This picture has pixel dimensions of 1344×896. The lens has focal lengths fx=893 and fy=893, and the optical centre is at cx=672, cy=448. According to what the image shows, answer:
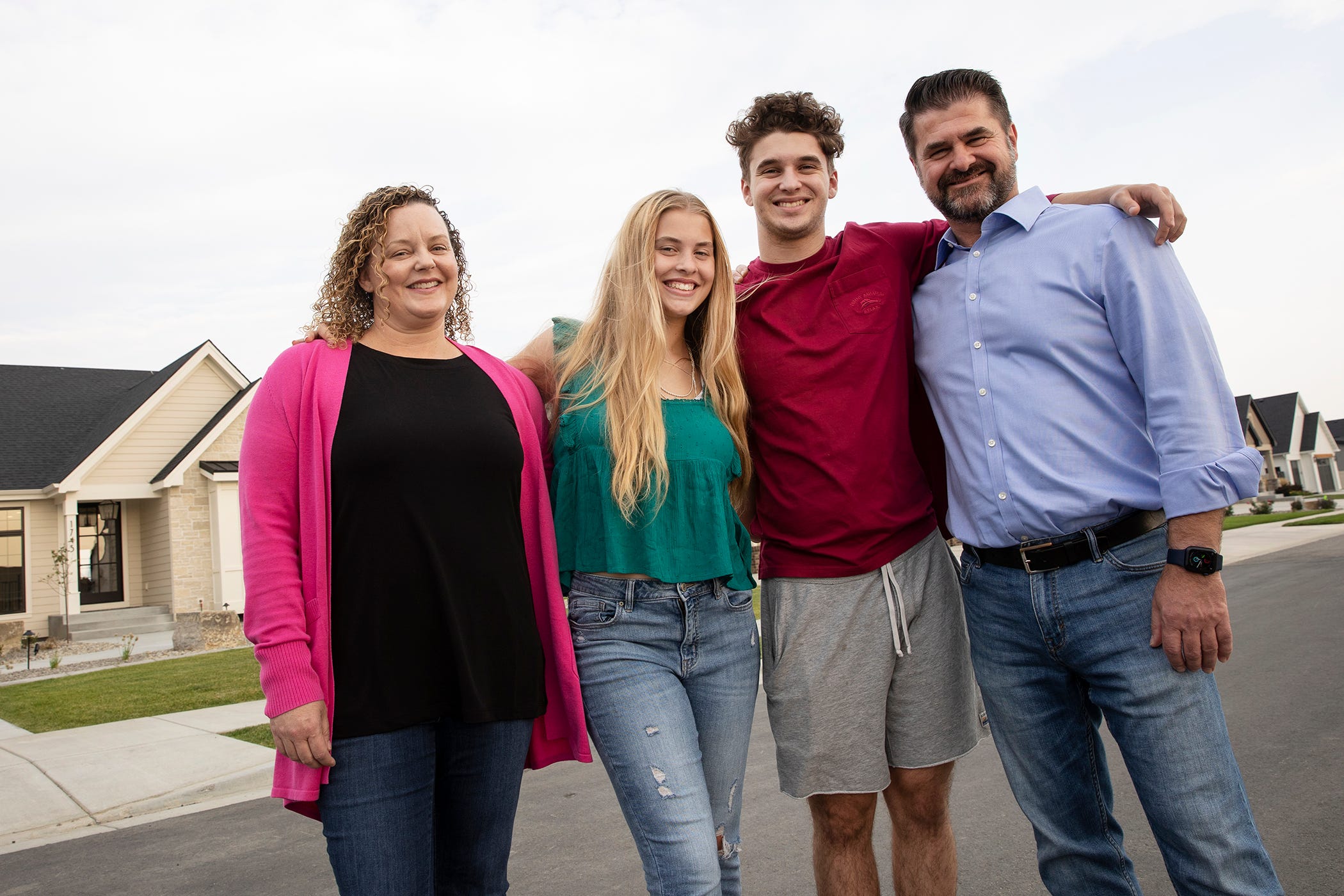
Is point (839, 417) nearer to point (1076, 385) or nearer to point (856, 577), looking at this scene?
point (856, 577)

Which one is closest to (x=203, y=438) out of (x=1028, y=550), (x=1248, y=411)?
(x=1028, y=550)

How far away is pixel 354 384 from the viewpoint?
2.42 metres

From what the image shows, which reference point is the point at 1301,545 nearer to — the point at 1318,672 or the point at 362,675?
the point at 1318,672

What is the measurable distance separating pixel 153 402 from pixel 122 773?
15.7 metres

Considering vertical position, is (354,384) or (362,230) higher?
(362,230)

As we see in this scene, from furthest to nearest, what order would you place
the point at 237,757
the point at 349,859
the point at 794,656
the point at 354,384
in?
the point at 237,757, the point at 794,656, the point at 354,384, the point at 349,859

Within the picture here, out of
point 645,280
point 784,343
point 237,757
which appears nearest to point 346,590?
point 645,280

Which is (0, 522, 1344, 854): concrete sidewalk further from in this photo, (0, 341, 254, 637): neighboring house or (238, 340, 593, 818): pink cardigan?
(0, 341, 254, 637): neighboring house

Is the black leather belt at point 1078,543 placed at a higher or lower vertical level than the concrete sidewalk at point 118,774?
higher

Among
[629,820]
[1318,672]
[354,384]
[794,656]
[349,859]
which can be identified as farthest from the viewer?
[1318,672]

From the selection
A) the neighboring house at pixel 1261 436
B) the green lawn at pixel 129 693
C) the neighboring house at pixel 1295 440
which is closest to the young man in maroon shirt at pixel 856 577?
the green lawn at pixel 129 693

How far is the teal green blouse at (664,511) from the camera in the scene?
2719mm

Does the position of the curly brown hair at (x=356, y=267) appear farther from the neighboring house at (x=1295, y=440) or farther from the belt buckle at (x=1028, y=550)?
the neighboring house at (x=1295, y=440)

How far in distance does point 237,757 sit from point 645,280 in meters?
5.45
